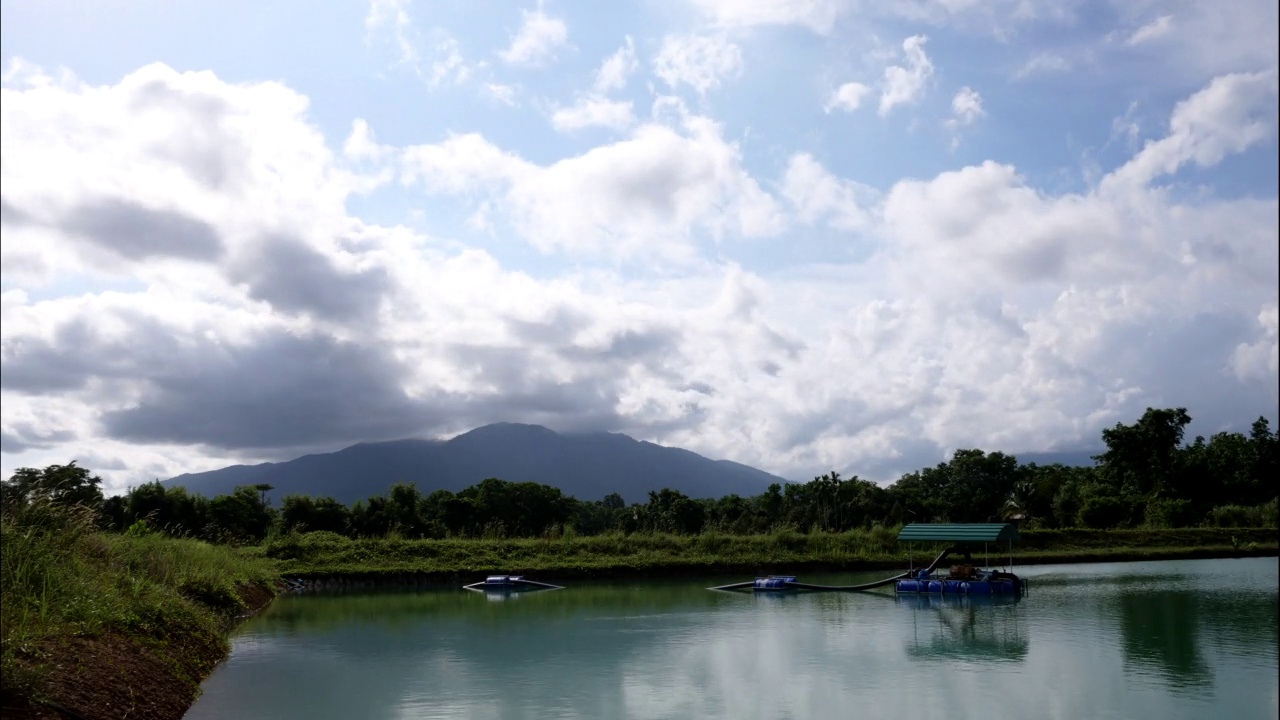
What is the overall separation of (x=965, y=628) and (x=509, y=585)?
42.1 feet

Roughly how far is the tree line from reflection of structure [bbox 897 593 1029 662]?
13.2 meters

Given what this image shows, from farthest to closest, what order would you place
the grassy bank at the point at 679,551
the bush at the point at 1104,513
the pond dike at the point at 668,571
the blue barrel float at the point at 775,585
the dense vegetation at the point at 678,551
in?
1. the bush at the point at 1104,513
2. the grassy bank at the point at 679,551
3. the dense vegetation at the point at 678,551
4. the pond dike at the point at 668,571
5. the blue barrel float at the point at 775,585

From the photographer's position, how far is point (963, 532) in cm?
2050

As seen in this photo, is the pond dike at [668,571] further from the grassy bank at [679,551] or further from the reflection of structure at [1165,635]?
the reflection of structure at [1165,635]

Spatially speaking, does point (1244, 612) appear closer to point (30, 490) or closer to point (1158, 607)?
point (1158, 607)

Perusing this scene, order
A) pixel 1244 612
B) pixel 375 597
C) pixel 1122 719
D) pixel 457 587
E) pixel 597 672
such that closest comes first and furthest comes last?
pixel 1122 719 < pixel 597 672 < pixel 1244 612 < pixel 375 597 < pixel 457 587

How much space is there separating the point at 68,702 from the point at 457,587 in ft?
62.7

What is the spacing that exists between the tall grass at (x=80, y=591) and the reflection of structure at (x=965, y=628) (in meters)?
9.46

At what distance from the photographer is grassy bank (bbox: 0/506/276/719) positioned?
21.2ft

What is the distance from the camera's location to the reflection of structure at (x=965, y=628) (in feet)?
39.4

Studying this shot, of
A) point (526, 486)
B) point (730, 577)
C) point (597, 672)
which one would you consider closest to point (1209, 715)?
point (597, 672)

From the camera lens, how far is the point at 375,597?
74.3 ft

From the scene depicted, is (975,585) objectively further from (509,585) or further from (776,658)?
(509,585)

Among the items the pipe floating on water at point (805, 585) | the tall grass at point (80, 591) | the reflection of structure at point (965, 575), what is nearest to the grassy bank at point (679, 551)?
the pipe floating on water at point (805, 585)
